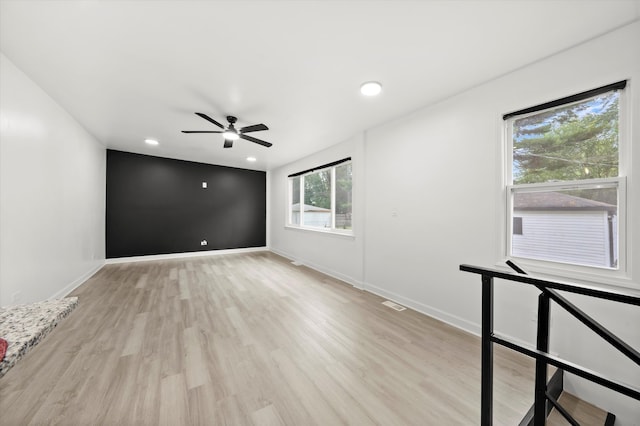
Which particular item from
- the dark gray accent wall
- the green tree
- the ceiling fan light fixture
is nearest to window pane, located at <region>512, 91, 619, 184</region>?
the green tree

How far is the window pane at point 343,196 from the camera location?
4.21m

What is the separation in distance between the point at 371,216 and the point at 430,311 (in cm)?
148

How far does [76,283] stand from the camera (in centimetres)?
351

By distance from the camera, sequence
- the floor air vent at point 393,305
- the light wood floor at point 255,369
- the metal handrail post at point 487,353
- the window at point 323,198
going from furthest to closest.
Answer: the window at point 323,198
the floor air vent at point 393,305
the light wood floor at point 255,369
the metal handrail post at point 487,353

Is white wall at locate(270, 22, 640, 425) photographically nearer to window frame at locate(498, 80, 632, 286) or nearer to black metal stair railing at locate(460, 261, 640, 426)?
window frame at locate(498, 80, 632, 286)

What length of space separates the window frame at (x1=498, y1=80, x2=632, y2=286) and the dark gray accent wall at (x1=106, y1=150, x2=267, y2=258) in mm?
6067

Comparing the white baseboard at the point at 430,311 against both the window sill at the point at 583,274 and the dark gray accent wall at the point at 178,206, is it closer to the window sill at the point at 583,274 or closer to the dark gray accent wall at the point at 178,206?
the window sill at the point at 583,274

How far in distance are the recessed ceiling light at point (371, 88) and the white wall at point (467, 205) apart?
2.58ft

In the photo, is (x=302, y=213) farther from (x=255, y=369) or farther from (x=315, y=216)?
(x=255, y=369)

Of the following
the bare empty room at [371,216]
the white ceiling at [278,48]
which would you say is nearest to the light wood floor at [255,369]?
the bare empty room at [371,216]

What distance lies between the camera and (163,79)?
2.29 meters

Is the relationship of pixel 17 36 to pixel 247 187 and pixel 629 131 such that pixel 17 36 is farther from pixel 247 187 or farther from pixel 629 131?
pixel 247 187

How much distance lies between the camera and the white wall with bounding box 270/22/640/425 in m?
1.60

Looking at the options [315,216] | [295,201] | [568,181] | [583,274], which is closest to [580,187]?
[568,181]
